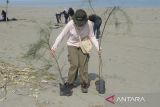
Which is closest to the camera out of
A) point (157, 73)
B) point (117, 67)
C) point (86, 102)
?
point (86, 102)

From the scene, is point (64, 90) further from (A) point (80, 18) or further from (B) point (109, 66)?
(B) point (109, 66)

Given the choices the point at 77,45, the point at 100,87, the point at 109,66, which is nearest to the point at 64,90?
the point at 100,87

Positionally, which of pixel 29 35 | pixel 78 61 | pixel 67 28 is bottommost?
pixel 29 35

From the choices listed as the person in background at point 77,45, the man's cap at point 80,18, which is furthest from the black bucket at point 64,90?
the man's cap at point 80,18

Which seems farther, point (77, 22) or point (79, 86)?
point (79, 86)

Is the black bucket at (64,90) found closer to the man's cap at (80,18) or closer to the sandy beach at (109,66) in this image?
the sandy beach at (109,66)

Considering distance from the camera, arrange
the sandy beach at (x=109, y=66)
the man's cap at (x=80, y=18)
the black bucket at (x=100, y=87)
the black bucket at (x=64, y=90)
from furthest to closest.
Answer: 1. the black bucket at (x=100, y=87)
2. the black bucket at (x=64, y=90)
3. the man's cap at (x=80, y=18)
4. the sandy beach at (x=109, y=66)

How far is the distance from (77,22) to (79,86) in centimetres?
155

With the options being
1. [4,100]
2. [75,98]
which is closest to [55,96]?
[75,98]

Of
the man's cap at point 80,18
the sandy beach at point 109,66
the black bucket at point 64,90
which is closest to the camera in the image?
the sandy beach at point 109,66

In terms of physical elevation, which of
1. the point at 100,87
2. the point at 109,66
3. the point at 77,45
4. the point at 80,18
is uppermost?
the point at 80,18

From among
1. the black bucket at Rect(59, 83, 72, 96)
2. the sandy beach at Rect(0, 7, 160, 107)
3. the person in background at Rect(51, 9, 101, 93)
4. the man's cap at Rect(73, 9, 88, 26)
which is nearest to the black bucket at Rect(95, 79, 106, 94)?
the sandy beach at Rect(0, 7, 160, 107)

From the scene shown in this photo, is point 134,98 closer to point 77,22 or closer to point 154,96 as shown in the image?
point 154,96

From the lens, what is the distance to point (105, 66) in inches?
446
